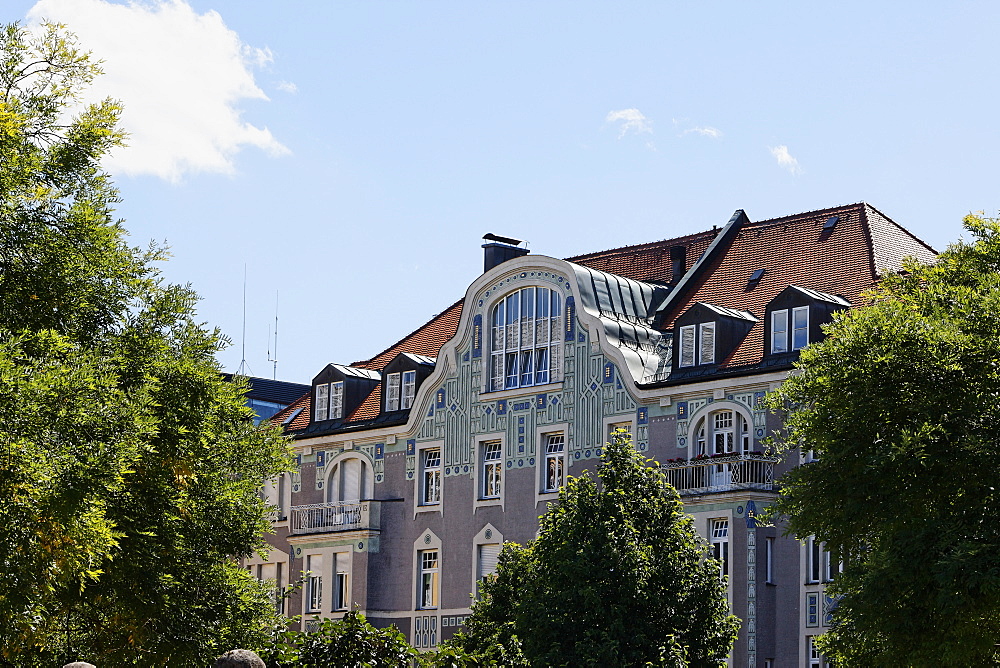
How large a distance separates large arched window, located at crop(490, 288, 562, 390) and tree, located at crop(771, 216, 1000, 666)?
20.9 metres

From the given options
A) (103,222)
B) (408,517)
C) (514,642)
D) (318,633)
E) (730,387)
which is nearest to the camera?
(318,633)

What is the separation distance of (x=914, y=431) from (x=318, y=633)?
1057cm

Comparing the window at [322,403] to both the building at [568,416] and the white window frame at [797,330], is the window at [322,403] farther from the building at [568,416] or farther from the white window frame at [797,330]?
the white window frame at [797,330]

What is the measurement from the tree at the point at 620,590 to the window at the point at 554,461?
11171 mm

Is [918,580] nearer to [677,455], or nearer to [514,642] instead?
[514,642]

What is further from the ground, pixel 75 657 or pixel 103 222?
pixel 103 222

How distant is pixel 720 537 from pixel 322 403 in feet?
59.1

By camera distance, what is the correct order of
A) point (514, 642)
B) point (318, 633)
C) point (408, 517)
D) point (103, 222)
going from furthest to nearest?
point (408, 517)
point (514, 642)
point (103, 222)
point (318, 633)

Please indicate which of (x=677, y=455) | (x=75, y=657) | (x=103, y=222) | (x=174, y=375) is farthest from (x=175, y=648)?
(x=677, y=455)

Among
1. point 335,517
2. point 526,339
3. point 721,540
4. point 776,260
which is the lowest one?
point 721,540

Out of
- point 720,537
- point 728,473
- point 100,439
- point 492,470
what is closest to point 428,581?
point 492,470

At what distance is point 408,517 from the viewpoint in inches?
2073

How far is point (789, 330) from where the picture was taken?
4412 cm

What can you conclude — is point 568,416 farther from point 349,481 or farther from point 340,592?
point 340,592
